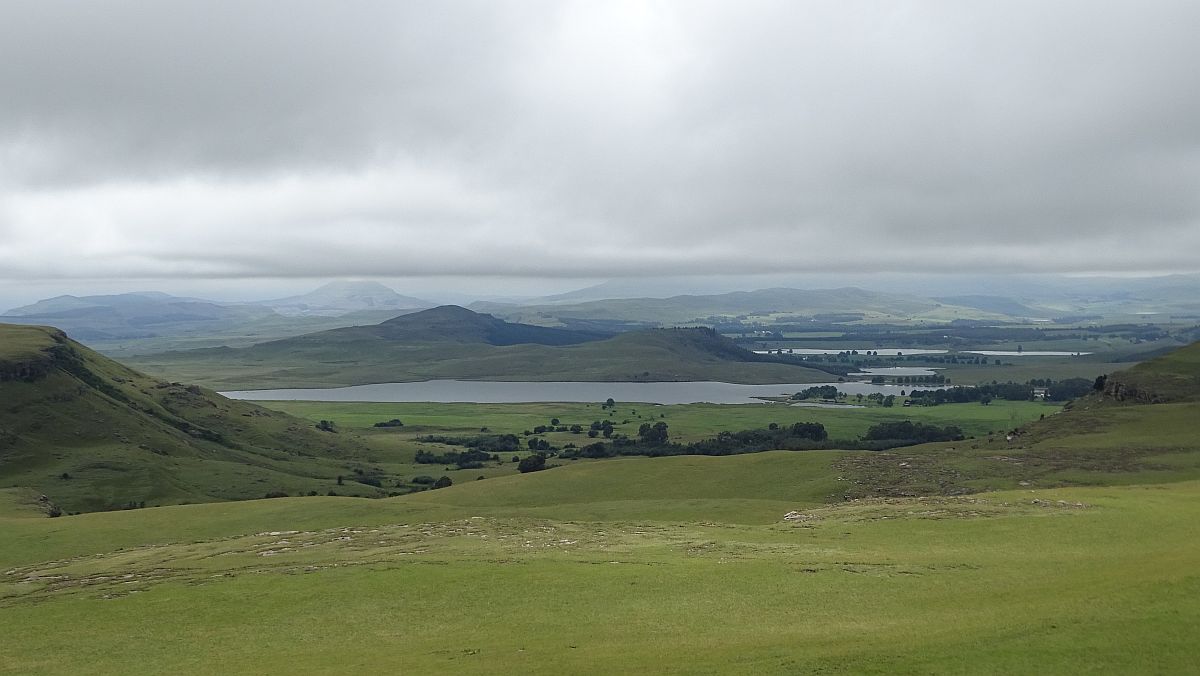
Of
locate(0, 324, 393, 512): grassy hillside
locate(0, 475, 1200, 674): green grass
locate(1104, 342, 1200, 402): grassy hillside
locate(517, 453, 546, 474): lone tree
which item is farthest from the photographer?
locate(517, 453, 546, 474): lone tree

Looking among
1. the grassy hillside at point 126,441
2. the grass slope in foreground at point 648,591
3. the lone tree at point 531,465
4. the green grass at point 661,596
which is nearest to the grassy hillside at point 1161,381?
the grass slope in foreground at point 648,591

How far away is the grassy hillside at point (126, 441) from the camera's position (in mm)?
121688

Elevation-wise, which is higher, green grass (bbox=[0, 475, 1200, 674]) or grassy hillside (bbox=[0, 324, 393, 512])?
green grass (bbox=[0, 475, 1200, 674])

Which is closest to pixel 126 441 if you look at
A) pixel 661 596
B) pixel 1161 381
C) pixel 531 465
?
pixel 531 465

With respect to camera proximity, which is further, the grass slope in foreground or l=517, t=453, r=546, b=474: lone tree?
l=517, t=453, r=546, b=474: lone tree

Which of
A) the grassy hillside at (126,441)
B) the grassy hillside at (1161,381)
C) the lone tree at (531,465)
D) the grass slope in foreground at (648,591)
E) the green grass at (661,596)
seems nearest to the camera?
the green grass at (661,596)

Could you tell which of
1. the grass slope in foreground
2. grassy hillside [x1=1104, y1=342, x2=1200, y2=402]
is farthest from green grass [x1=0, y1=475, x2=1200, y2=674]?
grassy hillside [x1=1104, y1=342, x2=1200, y2=402]

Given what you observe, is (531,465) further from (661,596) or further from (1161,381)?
(661,596)

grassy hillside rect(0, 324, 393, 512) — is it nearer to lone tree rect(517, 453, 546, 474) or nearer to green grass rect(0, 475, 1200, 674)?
lone tree rect(517, 453, 546, 474)

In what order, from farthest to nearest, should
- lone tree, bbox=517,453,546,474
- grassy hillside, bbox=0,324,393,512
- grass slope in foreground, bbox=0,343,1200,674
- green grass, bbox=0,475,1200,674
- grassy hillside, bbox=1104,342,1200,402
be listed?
lone tree, bbox=517,453,546,474, grassy hillside, bbox=0,324,393,512, grassy hillside, bbox=1104,342,1200,402, grass slope in foreground, bbox=0,343,1200,674, green grass, bbox=0,475,1200,674

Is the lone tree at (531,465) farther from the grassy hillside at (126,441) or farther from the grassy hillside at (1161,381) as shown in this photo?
the grassy hillside at (1161,381)

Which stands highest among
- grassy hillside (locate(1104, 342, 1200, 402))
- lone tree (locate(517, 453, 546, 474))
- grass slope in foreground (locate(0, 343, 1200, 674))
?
grassy hillside (locate(1104, 342, 1200, 402))

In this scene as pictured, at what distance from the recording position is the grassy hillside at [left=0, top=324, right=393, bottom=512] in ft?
399

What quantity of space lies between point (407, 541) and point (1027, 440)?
79.6 metres
